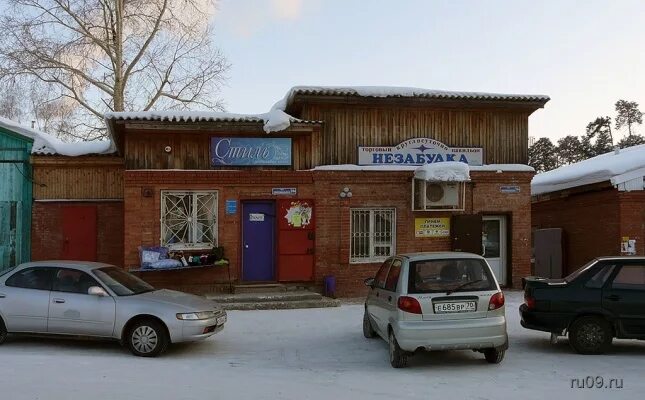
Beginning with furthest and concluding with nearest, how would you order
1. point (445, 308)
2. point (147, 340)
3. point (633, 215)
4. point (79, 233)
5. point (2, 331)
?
point (79, 233), point (633, 215), point (2, 331), point (147, 340), point (445, 308)

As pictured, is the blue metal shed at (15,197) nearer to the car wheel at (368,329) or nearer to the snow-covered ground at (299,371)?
the snow-covered ground at (299,371)

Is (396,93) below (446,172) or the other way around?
the other way around

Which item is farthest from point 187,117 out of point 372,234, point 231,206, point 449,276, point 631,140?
point 631,140

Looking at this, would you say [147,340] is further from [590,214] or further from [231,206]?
[590,214]

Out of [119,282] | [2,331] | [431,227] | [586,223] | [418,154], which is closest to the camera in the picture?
[2,331]

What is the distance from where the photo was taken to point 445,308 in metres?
7.28

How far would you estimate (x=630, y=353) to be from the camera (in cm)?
840

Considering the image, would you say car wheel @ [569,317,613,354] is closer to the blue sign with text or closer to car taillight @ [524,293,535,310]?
car taillight @ [524,293,535,310]

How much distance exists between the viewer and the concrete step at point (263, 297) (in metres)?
13.0

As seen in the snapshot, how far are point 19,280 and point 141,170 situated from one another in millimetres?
5249

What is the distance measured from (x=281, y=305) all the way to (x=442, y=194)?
493cm

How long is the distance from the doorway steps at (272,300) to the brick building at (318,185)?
2.20 ft

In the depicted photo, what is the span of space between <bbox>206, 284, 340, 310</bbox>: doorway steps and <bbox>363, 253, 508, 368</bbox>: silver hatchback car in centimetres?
526

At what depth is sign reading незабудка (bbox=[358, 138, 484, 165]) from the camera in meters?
14.7
